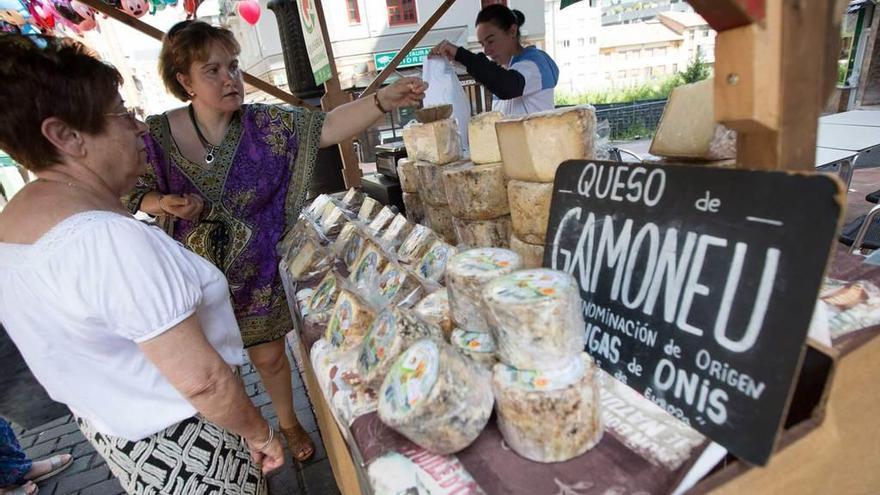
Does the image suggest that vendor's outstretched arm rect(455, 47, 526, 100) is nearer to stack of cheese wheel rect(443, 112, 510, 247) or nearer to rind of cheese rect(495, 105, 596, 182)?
stack of cheese wheel rect(443, 112, 510, 247)

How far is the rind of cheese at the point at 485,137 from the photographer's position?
151 centimetres

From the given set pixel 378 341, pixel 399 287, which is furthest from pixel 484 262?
pixel 399 287

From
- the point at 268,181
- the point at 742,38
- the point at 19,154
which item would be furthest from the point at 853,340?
the point at 268,181

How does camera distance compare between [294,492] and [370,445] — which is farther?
[294,492]

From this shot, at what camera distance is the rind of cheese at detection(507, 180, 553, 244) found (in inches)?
48.4

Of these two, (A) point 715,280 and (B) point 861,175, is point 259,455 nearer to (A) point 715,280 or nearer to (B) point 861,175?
(A) point 715,280

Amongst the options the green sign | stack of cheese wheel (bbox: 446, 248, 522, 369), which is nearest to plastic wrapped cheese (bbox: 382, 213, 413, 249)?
stack of cheese wheel (bbox: 446, 248, 522, 369)

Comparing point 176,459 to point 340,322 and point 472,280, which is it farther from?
point 472,280

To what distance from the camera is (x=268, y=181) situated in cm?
189

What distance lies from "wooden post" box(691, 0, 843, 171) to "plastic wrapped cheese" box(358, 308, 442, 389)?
25.4 inches

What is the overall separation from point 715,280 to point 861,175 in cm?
768

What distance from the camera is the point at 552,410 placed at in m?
0.73

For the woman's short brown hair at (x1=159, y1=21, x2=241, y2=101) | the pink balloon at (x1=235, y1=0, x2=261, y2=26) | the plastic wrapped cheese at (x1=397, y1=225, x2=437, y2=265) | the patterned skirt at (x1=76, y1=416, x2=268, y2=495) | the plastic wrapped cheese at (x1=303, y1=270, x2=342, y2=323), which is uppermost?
the pink balloon at (x1=235, y1=0, x2=261, y2=26)

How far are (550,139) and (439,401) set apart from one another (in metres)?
0.73
